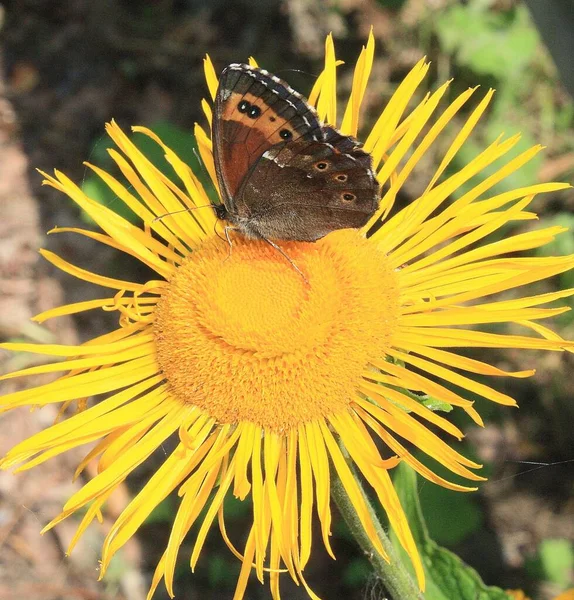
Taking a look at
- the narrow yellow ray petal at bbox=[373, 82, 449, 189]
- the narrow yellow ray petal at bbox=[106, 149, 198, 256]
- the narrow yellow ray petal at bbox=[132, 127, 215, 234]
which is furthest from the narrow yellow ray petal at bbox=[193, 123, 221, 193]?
the narrow yellow ray petal at bbox=[373, 82, 449, 189]

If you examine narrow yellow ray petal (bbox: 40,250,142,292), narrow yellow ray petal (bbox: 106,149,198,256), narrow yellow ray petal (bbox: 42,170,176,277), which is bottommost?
narrow yellow ray petal (bbox: 40,250,142,292)

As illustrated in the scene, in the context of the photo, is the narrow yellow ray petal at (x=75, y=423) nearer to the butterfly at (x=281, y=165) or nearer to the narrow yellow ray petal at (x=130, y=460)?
the narrow yellow ray petal at (x=130, y=460)

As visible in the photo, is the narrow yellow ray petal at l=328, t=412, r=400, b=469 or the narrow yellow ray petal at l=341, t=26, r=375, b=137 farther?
the narrow yellow ray petal at l=341, t=26, r=375, b=137

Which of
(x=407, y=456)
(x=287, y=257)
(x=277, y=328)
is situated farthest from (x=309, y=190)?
(x=407, y=456)

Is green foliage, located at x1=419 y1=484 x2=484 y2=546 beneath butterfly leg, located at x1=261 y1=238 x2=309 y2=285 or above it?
beneath

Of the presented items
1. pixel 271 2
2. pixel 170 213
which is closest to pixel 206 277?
pixel 170 213

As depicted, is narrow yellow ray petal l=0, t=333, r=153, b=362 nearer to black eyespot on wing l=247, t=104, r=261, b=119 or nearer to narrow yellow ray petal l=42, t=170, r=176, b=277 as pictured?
narrow yellow ray petal l=42, t=170, r=176, b=277

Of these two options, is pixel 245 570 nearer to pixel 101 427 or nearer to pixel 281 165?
pixel 101 427
